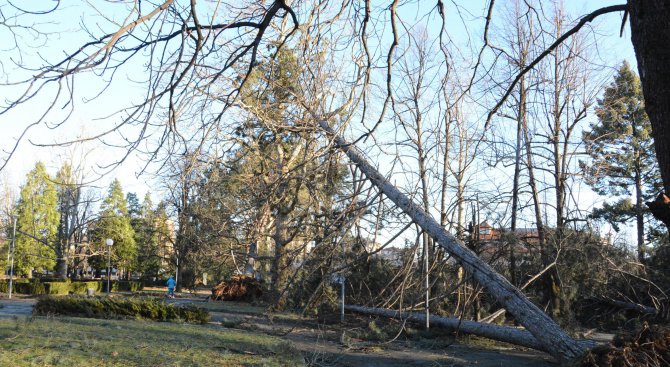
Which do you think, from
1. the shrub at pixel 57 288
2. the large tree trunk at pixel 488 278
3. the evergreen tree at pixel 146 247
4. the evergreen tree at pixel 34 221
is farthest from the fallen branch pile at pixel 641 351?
the evergreen tree at pixel 34 221

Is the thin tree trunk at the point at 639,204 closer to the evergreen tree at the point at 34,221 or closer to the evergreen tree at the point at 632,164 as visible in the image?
the evergreen tree at the point at 632,164

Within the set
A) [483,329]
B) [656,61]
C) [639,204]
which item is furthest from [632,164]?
[656,61]

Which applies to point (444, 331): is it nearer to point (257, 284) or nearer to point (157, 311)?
point (157, 311)

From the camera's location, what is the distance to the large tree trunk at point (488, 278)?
7008 mm

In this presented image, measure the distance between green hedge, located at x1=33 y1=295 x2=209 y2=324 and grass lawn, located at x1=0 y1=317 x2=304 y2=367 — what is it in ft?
14.1

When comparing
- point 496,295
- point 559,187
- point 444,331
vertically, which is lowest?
point 444,331

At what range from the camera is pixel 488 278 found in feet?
25.0

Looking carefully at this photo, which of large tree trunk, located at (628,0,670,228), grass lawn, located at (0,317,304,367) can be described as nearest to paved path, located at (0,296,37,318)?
grass lawn, located at (0,317,304,367)

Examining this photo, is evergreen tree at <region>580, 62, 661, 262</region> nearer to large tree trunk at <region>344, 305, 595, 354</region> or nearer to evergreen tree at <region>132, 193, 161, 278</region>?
large tree trunk at <region>344, 305, 595, 354</region>

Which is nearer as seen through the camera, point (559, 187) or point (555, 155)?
point (559, 187)

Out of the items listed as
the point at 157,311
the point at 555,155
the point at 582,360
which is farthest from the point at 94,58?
the point at 555,155

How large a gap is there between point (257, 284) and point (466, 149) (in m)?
11.7

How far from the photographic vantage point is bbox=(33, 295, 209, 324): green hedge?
43.8 feet

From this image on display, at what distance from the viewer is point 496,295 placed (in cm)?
747
